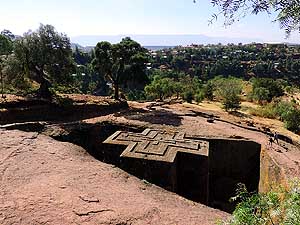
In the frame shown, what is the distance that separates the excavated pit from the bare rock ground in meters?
1.91

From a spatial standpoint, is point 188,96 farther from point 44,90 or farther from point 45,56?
point 45,56

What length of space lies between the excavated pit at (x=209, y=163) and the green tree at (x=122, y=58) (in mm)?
5800

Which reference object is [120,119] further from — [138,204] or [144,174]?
[138,204]

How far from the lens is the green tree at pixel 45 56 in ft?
47.7

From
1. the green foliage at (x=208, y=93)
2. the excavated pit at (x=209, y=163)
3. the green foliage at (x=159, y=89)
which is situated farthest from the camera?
the green foliage at (x=208, y=93)

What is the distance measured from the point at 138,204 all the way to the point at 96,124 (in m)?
7.03

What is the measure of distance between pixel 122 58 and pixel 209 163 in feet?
29.5

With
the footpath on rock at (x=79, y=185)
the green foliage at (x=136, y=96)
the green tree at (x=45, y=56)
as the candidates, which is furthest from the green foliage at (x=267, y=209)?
the green foliage at (x=136, y=96)

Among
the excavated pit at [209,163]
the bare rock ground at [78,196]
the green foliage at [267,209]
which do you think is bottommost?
the excavated pit at [209,163]

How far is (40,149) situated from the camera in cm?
787

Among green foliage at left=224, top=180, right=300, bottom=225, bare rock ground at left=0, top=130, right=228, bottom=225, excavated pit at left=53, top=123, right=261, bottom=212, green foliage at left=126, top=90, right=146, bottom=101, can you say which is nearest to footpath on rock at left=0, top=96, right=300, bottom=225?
bare rock ground at left=0, top=130, right=228, bottom=225

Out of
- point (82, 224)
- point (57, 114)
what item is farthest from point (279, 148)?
point (57, 114)

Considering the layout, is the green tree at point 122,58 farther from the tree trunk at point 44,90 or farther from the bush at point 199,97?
the bush at point 199,97

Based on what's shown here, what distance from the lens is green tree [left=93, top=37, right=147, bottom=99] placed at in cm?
1756
